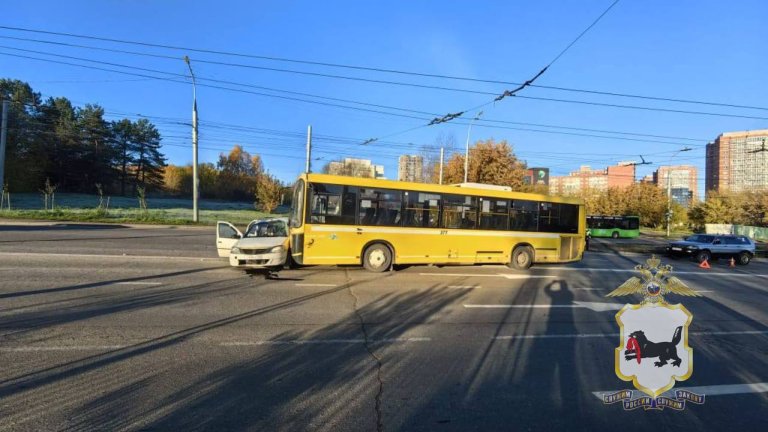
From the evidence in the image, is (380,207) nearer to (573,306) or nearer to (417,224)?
(417,224)

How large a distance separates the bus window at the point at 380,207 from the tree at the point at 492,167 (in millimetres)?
33782

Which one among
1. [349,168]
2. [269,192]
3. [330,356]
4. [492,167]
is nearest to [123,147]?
[349,168]

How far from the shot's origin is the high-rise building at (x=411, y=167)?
60653mm

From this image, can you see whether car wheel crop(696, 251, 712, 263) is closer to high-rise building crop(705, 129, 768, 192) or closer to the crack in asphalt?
the crack in asphalt

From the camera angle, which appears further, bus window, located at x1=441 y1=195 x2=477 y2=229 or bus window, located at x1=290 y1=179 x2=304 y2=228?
bus window, located at x1=441 y1=195 x2=477 y2=229

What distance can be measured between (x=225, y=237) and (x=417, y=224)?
245 inches

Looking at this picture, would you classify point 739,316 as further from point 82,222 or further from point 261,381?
point 82,222

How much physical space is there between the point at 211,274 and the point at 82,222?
A: 26.1m

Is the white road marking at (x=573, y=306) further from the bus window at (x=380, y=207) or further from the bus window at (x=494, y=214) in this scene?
the bus window at (x=494, y=214)

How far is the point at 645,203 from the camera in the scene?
238 feet

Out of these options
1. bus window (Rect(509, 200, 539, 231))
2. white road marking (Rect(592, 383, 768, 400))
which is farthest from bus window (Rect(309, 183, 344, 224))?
white road marking (Rect(592, 383, 768, 400))

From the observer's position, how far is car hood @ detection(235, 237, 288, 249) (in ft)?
38.1

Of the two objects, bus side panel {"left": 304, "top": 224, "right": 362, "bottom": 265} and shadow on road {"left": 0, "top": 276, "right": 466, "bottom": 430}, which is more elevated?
bus side panel {"left": 304, "top": 224, "right": 362, "bottom": 265}

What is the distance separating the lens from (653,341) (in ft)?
13.7
